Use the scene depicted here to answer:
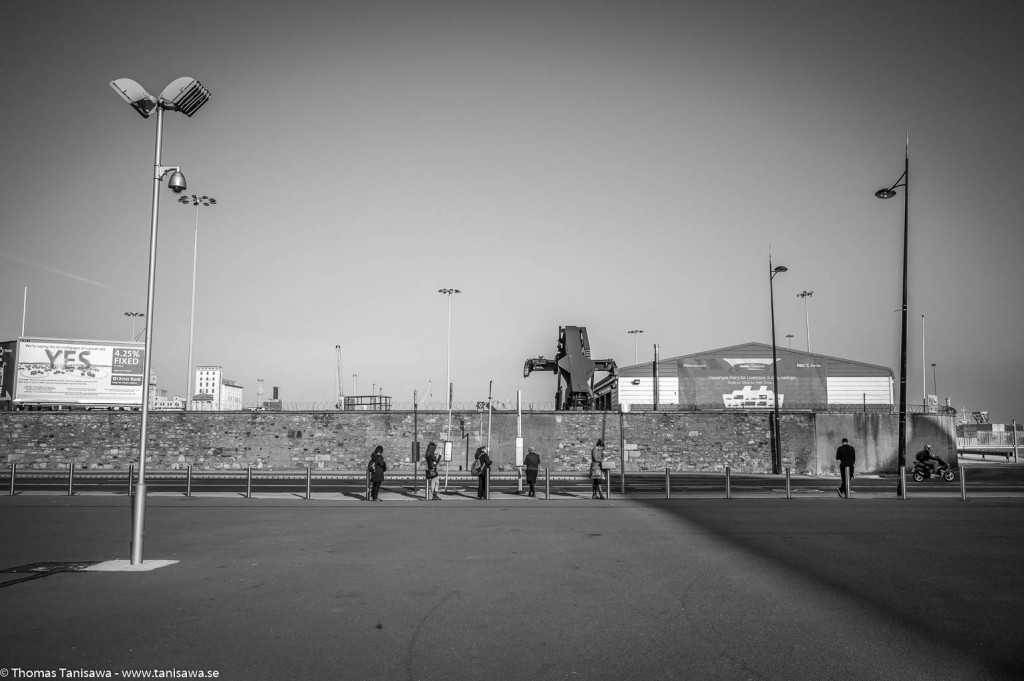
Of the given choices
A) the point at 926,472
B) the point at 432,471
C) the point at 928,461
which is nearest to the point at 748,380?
the point at 928,461

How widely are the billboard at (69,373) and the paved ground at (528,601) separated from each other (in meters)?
33.2

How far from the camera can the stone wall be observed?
122 ft

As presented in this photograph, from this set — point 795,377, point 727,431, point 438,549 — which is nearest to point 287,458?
point 727,431

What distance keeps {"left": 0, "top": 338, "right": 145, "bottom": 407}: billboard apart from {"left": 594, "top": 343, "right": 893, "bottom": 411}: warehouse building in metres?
34.5

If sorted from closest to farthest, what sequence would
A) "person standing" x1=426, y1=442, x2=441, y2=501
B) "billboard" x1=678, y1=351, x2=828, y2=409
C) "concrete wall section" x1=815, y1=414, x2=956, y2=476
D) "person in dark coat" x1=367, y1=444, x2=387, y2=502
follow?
"person in dark coat" x1=367, y1=444, x2=387, y2=502 < "person standing" x1=426, y1=442, x2=441, y2=501 < "concrete wall section" x1=815, y1=414, x2=956, y2=476 < "billboard" x1=678, y1=351, x2=828, y2=409

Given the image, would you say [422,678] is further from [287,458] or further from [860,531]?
[287,458]

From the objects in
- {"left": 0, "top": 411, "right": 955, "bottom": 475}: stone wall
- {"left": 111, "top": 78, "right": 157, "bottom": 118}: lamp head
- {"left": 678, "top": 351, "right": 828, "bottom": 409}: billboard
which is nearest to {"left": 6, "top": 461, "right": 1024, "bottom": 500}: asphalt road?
{"left": 0, "top": 411, "right": 955, "bottom": 475}: stone wall

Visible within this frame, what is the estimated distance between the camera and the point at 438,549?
36.5 feet

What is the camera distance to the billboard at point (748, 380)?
55.4 m

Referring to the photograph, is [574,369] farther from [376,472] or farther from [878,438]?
[376,472]

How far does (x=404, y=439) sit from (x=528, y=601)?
101ft

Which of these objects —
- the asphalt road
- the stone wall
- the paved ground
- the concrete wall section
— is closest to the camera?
the paved ground

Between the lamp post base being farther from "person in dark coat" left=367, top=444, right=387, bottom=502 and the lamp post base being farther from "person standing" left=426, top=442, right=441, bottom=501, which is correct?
"person standing" left=426, top=442, right=441, bottom=501

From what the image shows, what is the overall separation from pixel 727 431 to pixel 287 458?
944 inches
